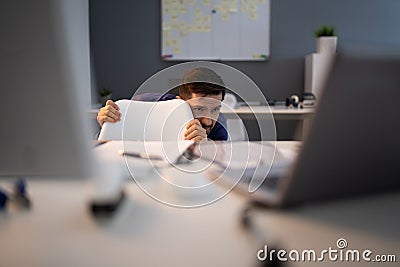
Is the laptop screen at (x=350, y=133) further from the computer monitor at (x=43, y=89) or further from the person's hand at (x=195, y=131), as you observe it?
the person's hand at (x=195, y=131)

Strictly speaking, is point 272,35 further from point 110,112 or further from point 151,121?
point 110,112

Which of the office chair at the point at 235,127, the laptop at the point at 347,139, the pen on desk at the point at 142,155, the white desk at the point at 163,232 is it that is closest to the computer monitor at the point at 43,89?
the white desk at the point at 163,232

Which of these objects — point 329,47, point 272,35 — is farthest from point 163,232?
point 272,35

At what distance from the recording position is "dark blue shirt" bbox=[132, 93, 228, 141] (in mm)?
581

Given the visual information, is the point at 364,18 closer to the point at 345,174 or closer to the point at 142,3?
the point at 142,3

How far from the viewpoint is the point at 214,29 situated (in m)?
1.38

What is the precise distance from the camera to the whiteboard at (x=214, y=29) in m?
0.89

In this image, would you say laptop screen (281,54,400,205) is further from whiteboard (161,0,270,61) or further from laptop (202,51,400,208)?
whiteboard (161,0,270,61)

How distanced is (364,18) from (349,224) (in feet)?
6.38

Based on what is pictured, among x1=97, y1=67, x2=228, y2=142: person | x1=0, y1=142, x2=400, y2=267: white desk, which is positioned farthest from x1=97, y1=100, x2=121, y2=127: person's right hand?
x1=0, y1=142, x2=400, y2=267: white desk

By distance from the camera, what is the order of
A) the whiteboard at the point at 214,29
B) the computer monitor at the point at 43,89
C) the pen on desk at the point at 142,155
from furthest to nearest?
the whiteboard at the point at 214,29
the pen on desk at the point at 142,155
the computer monitor at the point at 43,89

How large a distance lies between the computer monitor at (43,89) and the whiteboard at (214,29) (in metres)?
0.52

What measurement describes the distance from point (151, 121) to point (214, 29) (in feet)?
2.46

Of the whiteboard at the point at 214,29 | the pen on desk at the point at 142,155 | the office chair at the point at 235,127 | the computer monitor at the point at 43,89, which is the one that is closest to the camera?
the computer monitor at the point at 43,89
